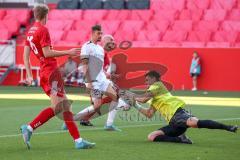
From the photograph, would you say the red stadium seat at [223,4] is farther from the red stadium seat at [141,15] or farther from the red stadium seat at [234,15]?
the red stadium seat at [141,15]

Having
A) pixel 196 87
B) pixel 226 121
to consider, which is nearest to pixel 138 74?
pixel 196 87

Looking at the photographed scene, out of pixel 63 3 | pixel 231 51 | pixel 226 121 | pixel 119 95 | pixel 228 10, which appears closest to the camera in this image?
pixel 119 95

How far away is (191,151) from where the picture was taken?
11.1 metres

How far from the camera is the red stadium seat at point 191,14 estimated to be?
1341 inches

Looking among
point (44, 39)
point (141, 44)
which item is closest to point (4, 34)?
point (141, 44)

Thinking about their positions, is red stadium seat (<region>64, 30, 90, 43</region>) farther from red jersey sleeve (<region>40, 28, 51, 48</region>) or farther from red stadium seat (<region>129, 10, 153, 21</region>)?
red jersey sleeve (<region>40, 28, 51, 48</region>)

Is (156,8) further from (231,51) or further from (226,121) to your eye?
(226,121)

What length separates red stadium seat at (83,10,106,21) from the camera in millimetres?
36172

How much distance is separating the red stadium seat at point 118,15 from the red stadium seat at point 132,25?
87 cm

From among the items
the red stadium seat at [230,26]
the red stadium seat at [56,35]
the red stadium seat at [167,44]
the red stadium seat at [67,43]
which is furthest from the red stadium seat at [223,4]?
the red stadium seat at [56,35]

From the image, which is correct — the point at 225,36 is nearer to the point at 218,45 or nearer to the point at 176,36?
the point at 218,45

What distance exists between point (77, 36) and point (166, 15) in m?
4.16

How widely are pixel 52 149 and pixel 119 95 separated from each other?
11.5 ft

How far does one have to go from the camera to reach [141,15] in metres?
35.3
